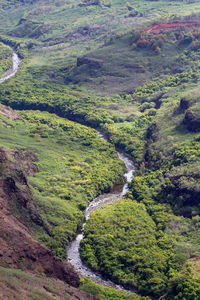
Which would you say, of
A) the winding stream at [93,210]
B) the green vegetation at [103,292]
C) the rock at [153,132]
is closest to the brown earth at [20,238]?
the green vegetation at [103,292]

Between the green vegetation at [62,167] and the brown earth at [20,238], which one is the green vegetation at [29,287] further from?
the green vegetation at [62,167]

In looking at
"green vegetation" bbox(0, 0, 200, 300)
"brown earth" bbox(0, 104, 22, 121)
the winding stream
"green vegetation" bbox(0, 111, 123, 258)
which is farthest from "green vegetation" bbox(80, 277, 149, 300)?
"brown earth" bbox(0, 104, 22, 121)

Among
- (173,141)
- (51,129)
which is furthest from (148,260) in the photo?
(51,129)

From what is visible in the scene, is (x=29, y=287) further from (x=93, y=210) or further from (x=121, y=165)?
(x=121, y=165)

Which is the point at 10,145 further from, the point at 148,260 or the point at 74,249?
the point at 148,260

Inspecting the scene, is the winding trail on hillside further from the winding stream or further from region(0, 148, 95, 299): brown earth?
region(0, 148, 95, 299): brown earth

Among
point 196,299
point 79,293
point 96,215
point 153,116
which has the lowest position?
point 79,293

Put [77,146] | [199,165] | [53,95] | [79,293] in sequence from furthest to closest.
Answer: [53,95] → [77,146] → [199,165] → [79,293]

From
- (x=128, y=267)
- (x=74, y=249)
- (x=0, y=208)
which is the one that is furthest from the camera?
(x=74, y=249)
